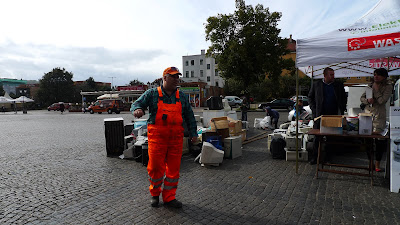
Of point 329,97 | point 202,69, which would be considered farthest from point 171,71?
point 202,69

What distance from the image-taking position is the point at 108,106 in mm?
33406

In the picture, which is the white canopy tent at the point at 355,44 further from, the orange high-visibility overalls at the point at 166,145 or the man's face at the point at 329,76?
the orange high-visibility overalls at the point at 166,145

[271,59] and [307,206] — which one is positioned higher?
[271,59]

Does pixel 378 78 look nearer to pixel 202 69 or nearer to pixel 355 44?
pixel 355 44

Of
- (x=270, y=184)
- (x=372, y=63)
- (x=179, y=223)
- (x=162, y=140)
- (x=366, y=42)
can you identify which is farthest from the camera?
(x=372, y=63)

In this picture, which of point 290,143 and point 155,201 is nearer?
point 155,201

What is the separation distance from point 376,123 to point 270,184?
93.2 inches

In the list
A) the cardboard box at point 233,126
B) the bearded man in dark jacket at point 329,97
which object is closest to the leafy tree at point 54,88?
the cardboard box at point 233,126

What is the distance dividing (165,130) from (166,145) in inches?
8.8

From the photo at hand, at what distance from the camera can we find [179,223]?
3295 millimetres

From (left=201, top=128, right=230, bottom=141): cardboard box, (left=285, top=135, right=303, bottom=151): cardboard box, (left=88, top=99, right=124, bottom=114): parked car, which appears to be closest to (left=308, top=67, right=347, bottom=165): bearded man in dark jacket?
(left=285, top=135, right=303, bottom=151): cardboard box

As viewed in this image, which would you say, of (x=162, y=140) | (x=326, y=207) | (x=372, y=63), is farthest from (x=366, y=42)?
(x=372, y=63)

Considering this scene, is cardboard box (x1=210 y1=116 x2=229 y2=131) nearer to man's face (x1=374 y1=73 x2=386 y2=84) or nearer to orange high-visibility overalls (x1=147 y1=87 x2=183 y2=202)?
orange high-visibility overalls (x1=147 y1=87 x2=183 y2=202)

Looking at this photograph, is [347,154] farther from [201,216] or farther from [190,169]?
[201,216]
